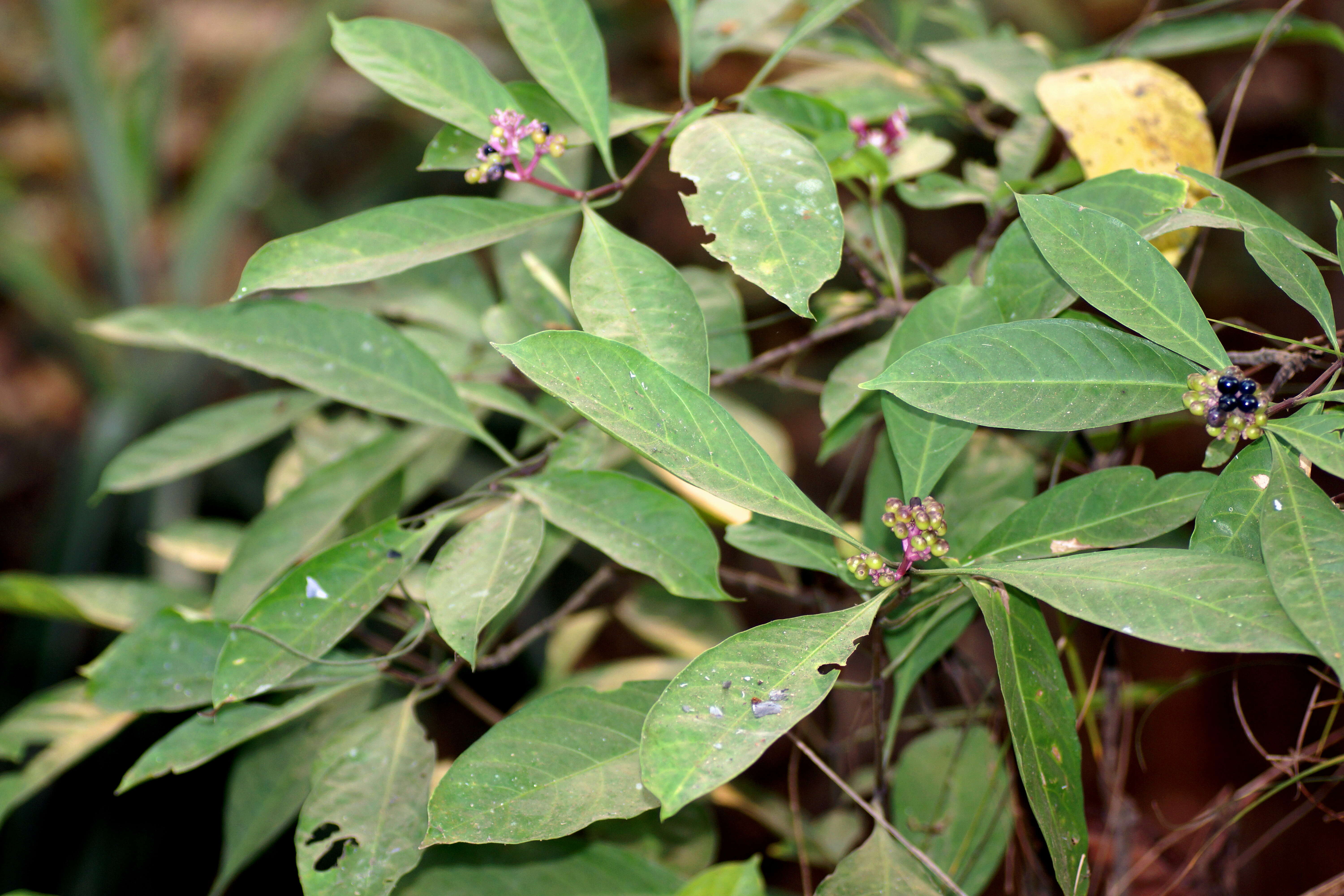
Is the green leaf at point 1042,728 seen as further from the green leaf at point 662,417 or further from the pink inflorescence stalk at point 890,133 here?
the pink inflorescence stalk at point 890,133

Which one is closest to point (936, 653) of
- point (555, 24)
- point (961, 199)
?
point (961, 199)

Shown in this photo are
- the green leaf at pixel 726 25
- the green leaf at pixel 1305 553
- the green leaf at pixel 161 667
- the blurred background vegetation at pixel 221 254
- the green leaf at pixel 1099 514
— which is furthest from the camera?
the blurred background vegetation at pixel 221 254

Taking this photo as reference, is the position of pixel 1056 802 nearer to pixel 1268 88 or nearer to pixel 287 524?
pixel 287 524

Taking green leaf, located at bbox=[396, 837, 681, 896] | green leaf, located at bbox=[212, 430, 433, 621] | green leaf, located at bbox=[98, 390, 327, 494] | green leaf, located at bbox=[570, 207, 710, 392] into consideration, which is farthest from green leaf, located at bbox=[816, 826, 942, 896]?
green leaf, located at bbox=[98, 390, 327, 494]

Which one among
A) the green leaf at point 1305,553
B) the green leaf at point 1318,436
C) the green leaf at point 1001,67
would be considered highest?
the green leaf at point 1001,67

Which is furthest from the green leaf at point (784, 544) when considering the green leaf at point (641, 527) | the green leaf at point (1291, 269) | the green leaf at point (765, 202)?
the green leaf at point (1291, 269)

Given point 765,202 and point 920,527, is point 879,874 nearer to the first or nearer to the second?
point 920,527

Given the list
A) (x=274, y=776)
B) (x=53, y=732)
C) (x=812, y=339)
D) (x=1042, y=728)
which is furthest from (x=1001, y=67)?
(x=53, y=732)

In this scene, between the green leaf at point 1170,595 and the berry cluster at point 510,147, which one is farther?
the berry cluster at point 510,147
